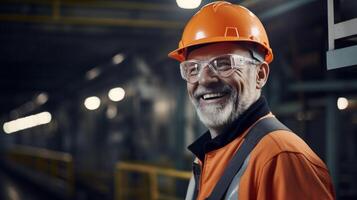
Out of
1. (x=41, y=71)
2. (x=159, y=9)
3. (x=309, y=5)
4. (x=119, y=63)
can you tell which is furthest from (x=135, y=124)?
(x=309, y=5)

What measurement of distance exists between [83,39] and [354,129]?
28.0 ft

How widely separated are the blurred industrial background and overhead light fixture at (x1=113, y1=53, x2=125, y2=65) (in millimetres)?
65

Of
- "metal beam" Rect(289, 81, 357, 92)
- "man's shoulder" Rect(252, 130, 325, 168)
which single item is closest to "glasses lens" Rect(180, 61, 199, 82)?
"man's shoulder" Rect(252, 130, 325, 168)

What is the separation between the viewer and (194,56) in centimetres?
242

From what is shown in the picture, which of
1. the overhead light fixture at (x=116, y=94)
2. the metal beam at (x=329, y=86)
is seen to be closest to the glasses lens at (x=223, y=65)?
the metal beam at (x=329, y=86)

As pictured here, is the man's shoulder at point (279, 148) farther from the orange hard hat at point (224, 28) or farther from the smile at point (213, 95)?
the orange hard hat at point (224, 28)

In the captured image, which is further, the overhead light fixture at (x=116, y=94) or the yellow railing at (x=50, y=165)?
the overhead light fixture at (x=116, y=94)

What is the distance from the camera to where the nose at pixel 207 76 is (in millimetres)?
2279

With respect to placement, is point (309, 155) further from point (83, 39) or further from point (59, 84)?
point (59, 84)

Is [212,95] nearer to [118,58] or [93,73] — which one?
[118,58]

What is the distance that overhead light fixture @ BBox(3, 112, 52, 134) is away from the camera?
108 ft

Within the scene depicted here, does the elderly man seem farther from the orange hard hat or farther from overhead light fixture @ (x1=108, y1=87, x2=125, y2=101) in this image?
overhead light fixture @ (x1=108, y1=87, x2=125, y2=101)

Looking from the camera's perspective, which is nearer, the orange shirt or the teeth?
the orange shirt

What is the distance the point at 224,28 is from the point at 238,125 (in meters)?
0.52
